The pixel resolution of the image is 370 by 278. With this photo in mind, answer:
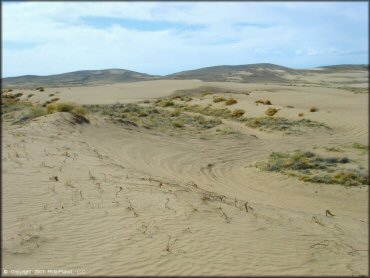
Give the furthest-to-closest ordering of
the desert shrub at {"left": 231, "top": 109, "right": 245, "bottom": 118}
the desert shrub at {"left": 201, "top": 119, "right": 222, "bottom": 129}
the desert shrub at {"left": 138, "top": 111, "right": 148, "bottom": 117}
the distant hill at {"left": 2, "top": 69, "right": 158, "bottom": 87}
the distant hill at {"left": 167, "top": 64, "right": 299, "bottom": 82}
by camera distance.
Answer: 1. the distant hill at {"left": 2, "top": 69, "right": 158, "bottom": 87}
2. the distant hill at {"left": 167, "top": 64, "right": 299, "bottom": 82}
3. the desert shrub at {"left": 231, "top": 109, "right": 245, "bottom": 118}
4. the desert shrub at {"left": 138, "top": 111, "right": 148, "bottom": 117}
5. the desert shrub at {"left": 201, "top": 119, "right": 222, "bottom": 129}

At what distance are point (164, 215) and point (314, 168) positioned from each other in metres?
7.50

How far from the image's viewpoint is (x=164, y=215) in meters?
8.40

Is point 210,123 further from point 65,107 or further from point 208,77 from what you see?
point 208,77

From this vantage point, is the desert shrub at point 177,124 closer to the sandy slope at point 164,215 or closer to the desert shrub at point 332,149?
the sandy slope at point 164,215

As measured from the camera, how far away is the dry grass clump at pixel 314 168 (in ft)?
42.2

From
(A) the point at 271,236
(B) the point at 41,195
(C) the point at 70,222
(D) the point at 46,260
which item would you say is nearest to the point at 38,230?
(C) the point at 70,222

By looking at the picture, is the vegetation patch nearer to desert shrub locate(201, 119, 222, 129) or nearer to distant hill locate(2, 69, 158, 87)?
desert shrub locate(201, 119, 222, 129)

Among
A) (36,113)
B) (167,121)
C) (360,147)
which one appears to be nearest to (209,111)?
(167,121)

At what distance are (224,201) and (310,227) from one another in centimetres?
218

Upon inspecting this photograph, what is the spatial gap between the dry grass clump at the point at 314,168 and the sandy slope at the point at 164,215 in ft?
1.38

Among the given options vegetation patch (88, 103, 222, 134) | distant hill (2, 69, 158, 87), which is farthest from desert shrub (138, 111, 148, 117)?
distant hill (2, 69, 158, 87)

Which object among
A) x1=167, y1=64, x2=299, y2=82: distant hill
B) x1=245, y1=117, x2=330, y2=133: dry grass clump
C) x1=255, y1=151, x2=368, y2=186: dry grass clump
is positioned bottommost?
x1=255, y1=151, x2=368, y2=186: dry grass clump

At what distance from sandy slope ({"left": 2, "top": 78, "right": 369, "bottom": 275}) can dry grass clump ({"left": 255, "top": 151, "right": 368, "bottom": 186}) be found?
42 centimetres

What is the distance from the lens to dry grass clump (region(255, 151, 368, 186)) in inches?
507
